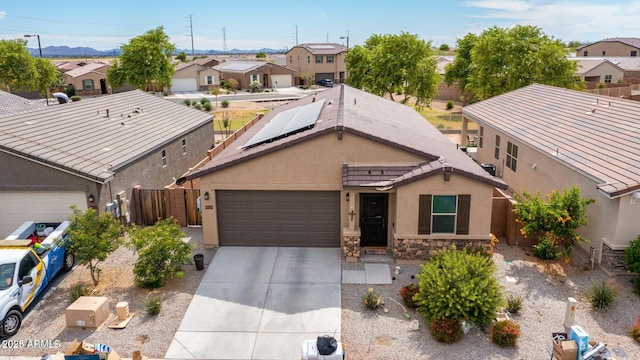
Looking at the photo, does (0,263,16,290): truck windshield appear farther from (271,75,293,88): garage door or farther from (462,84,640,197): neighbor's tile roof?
(271,75,293,88): garage door

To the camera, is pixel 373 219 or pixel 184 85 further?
pixel 184 85

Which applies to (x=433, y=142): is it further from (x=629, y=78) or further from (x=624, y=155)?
(x=629, y=78)

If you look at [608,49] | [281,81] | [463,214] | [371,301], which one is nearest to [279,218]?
[371,301]

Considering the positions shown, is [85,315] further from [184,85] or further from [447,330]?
[184,85]

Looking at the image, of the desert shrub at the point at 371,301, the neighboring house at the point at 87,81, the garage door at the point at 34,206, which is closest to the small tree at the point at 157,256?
the garage door at the point at 34,206

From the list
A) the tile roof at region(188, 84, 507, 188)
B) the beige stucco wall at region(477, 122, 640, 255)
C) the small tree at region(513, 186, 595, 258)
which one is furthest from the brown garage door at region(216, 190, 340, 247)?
the beige stucco wall at region(477, 122, 640, 255)
